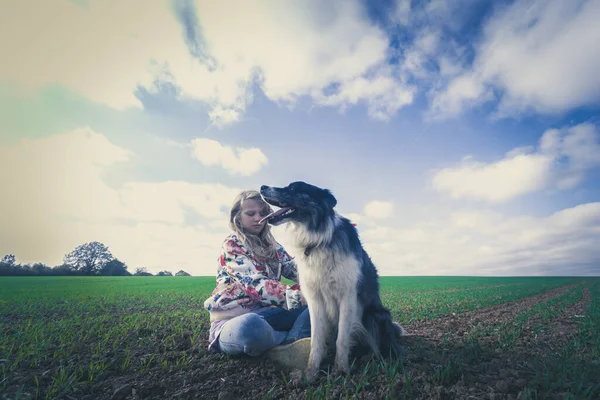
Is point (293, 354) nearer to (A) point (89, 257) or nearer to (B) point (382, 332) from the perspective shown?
(B) point (382, 332)

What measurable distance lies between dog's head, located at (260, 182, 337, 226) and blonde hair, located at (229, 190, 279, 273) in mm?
410

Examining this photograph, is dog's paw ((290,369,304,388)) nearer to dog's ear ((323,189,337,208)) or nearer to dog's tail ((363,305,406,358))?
dog's tail ((363,305,406,358))

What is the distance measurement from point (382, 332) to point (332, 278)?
1170mm

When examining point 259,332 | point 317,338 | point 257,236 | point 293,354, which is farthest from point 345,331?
point 257,236

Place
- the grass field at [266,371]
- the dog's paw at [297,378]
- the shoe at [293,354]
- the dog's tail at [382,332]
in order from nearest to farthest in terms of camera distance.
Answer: the grass field at [266,371] < the dog's paw at [297,378] < the shoe at [293,354] < the dog's tail at [382,332]

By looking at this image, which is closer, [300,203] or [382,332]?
[382,332]

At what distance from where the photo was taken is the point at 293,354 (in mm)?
3961

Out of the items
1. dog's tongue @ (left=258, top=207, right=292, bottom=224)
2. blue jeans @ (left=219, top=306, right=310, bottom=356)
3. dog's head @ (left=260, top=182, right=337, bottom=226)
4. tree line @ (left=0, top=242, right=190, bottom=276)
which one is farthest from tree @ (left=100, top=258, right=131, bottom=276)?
dog's head @ (left=260, top=182, right=337, bottom=226)

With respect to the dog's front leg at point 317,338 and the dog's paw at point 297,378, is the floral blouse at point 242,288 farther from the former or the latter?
the dog's paw at point 297,378

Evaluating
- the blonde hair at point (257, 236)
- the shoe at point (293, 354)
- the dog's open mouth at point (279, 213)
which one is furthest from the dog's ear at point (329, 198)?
the shoe at point (293, 354)

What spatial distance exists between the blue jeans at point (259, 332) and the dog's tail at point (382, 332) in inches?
36.8

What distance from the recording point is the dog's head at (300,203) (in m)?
4.39

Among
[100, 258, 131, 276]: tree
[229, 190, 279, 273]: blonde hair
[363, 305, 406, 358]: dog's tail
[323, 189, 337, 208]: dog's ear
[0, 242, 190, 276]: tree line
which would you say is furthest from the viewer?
[100, 258, 131, 276]: tree

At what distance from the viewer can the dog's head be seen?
439 centimetres
